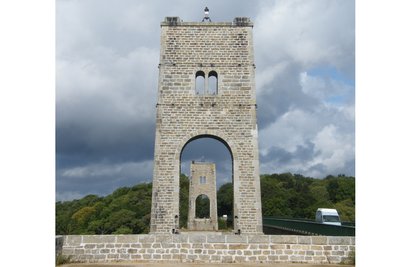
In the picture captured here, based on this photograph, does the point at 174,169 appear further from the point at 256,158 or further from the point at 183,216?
the point at 183,216

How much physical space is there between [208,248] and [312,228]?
8863mm

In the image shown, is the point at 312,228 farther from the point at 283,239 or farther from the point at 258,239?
the point at 258,239

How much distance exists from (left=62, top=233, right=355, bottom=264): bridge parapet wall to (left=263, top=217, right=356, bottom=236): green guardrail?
111 inches

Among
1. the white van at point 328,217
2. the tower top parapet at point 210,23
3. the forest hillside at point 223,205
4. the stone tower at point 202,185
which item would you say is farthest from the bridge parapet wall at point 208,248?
the forest hillside at point 223,205

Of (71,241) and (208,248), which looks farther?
(71,241)

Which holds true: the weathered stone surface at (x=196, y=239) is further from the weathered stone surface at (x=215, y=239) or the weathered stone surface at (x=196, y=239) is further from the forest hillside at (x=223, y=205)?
the forest hillside at (x=223, y=205)

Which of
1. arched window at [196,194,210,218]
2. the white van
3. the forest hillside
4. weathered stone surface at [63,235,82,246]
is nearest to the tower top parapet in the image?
weathered stone surface at [63,235,82,246]

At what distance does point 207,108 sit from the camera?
16359 millimetres

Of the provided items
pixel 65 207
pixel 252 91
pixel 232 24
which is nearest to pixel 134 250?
pixel 252 91

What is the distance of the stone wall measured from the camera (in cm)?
998

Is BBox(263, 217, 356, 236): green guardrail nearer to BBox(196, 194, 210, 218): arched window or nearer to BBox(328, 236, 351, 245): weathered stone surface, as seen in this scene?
BBox(328, 236, 351, 245): weathered stone surface

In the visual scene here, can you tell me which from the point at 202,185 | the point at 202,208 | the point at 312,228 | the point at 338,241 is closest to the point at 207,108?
the point at 312,228
